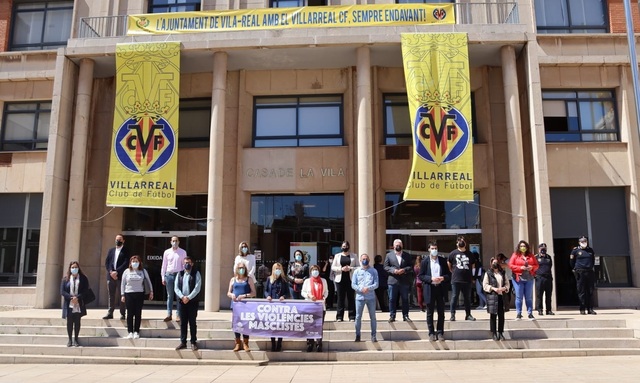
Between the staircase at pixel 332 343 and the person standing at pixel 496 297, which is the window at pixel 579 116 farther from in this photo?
the person standing at pixel 496 297

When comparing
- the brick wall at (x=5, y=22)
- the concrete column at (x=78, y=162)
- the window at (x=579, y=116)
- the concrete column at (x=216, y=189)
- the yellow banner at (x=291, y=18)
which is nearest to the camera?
the concrete column at (x=216, y=189)

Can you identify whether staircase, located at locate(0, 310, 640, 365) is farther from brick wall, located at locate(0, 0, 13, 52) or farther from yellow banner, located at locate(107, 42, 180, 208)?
brick wall, located at locate(0, 0, 13, 52)

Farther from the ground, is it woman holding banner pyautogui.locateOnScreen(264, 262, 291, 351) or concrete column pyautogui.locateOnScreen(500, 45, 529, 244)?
concrete column pyautogui.locateOnScreen(500, 45, 529, 244)

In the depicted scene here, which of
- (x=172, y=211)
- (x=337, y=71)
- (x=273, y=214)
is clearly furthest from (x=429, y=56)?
(x=172, y=211)

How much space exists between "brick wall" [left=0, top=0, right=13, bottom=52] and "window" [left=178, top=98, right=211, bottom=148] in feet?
24.1

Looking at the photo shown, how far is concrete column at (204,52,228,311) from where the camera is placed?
51.5 ft

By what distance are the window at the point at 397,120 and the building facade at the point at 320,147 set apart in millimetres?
73

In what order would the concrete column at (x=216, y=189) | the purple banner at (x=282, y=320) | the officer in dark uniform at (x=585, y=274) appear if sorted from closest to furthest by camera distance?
the purple banner at (x=282, y=320), the officer in dark uniform at (x=585, y=274), the concrete column at (x=216, y=189)

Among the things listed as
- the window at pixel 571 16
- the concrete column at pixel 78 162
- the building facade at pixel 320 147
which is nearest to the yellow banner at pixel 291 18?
the building facade at pixel 320 147

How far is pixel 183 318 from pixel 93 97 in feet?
38.2

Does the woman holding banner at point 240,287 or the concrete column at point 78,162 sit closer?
the woman holding banner at point 240,287

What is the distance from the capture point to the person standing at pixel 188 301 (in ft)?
35.3

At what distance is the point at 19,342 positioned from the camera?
1176 centimetres

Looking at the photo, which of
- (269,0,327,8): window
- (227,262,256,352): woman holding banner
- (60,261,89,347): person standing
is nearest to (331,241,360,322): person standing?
(227,262,256,352): woman holding banner
